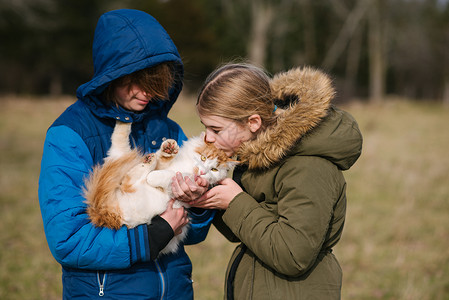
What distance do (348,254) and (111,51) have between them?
14.9 feet

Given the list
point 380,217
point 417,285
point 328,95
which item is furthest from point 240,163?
point 380,217

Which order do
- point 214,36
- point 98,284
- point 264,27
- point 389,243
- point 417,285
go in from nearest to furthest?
1. point 98,284
2. point 417,285
3. point 389,243
4. point 264,27
5. point 214,36

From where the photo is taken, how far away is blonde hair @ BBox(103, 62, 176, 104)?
2.26m

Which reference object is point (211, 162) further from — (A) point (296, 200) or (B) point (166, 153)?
(A) point (296, 200)

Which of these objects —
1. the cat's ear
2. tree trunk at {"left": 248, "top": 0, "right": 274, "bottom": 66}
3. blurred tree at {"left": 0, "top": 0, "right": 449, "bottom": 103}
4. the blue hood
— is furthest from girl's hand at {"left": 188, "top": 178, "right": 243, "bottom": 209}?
tree trunk at {"left": 248, "top": 0, "right": 274, "bottom": 66}

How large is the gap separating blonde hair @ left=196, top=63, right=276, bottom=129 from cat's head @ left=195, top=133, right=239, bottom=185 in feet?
0.68

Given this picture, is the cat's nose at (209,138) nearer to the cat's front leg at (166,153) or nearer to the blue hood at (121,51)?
the cat's front leg at (166,153)

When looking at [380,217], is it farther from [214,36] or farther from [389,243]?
[214,36]

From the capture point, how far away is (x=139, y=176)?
2104 mm

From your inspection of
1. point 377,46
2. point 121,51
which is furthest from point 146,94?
point 377,46

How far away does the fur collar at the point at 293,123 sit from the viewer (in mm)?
1955

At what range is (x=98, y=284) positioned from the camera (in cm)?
195

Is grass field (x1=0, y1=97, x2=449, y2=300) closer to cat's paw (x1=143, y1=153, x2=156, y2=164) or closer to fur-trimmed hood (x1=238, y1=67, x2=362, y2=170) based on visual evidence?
cat's paw (x1=143, y1=153, x2=156, y2=164)

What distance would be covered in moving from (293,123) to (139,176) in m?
0.89
